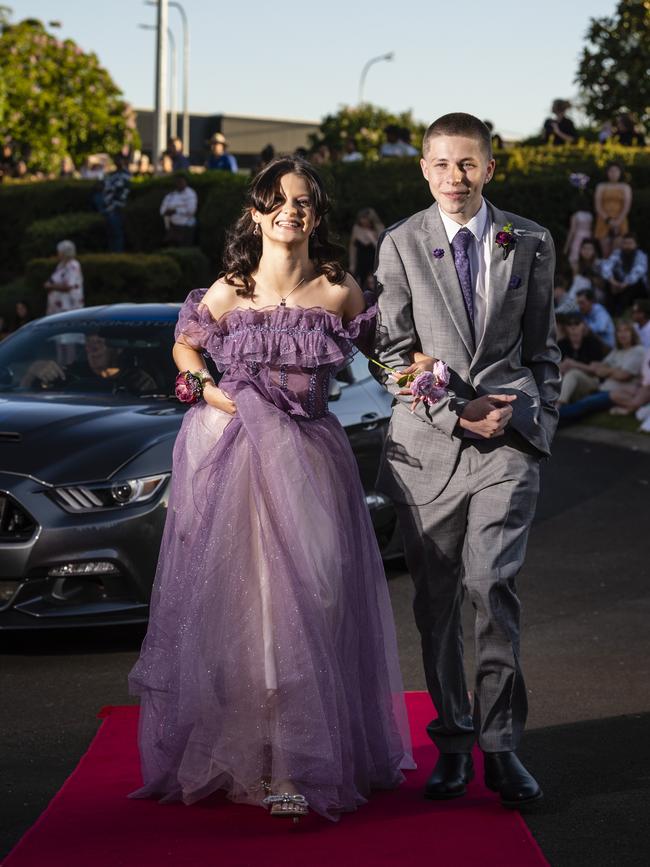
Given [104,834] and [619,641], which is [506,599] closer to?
[104,834]

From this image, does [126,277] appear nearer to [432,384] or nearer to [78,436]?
[78,436]

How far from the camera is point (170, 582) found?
206 inches

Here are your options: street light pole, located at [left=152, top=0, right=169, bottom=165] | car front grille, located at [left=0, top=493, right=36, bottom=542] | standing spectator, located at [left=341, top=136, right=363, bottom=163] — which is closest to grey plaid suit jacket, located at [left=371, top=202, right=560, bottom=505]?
car front grille, located at [left=0, top=493, right=36, bottom=542]

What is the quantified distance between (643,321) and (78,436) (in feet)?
35.2

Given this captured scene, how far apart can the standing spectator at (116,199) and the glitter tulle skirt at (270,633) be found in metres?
22.0

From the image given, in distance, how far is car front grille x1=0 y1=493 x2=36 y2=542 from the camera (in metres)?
6.99

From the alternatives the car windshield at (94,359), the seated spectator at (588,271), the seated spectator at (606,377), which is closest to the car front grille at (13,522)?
→ the car windshield at (94,359)

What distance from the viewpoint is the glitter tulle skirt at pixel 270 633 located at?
4859 mm

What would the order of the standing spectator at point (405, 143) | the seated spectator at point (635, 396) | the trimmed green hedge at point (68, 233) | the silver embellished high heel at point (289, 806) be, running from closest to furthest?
the silver embellished high heel at point (289, 806) → the seated spectator at point (635, 396) → the standing spectator at point (405, 143) → the trimmed green hedge at point (68, 233)

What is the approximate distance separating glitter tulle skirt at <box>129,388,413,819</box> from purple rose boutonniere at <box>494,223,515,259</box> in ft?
2.85

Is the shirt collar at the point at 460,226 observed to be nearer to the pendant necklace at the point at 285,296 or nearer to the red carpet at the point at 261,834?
the pendant necklace at the point at 285,296

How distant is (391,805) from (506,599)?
0.79 meters

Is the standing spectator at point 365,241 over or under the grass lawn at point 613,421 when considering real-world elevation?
over

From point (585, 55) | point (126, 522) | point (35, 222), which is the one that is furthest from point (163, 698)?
point (585, 55)
